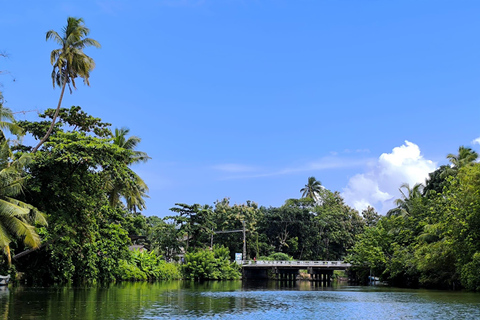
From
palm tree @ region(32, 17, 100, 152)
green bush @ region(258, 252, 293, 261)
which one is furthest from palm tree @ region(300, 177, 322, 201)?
palm tree @ region(32, 17, 100, 152)

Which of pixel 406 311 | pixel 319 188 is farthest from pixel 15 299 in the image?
pixel 319 188

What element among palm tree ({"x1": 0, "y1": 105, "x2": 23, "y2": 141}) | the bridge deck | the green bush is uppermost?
palm tree ({"x1": 0, "y1": 105, "x2": 23, "y2": 141})

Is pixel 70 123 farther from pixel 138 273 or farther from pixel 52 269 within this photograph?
pixel 138 273

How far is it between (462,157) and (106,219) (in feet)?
107

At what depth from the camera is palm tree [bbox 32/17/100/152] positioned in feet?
95.2

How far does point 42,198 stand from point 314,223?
5108cm

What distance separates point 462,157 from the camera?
4550 cm

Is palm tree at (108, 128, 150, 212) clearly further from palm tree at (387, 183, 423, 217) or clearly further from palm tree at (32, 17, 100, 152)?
palm tree at (387, 183, 423, 217)

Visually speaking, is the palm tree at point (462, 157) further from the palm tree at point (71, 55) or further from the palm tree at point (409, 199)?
the palm tree at point (71, 55)

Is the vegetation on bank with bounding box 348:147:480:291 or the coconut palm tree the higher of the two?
the coconut palm tree

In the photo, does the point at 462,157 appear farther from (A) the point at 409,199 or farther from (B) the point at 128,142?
(B) the point at 128,142

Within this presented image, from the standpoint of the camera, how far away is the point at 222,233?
67.4m

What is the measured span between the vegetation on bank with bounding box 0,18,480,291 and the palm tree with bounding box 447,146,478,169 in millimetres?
→ 101

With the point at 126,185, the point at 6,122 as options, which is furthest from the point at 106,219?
the point at 6,122
